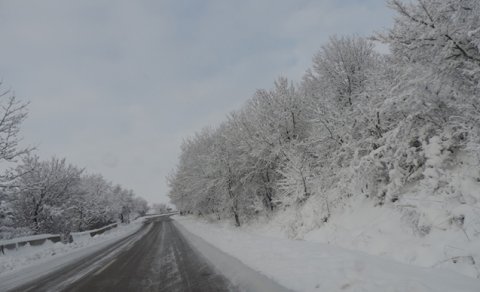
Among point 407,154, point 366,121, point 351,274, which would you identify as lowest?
point 351,274

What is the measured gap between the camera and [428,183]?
7.39m

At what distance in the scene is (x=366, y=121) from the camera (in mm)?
11633

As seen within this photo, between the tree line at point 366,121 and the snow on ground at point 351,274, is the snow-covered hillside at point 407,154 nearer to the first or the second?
the tree line at point 366,121

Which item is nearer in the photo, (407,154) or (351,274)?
(351,274)

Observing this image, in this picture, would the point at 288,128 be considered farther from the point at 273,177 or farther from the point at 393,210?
the point at 393,210

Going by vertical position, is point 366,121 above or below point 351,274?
above

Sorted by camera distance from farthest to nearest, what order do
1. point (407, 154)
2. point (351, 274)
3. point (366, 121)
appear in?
1. point (366, 121)
2. point (407, 154)
3. point (351, 274)

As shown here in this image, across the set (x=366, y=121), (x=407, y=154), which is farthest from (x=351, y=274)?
(x=366, y=121)

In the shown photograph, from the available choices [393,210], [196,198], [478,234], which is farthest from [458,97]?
[196,198]

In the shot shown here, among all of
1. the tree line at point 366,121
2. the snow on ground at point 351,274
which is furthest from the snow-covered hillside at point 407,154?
the snow on ground at point 351,274

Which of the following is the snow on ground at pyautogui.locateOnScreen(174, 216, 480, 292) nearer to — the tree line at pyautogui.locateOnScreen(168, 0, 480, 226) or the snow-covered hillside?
the snow-covered hillside

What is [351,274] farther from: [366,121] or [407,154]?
[366,121]

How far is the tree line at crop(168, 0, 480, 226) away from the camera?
6.56m

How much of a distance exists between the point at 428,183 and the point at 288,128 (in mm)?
15150
